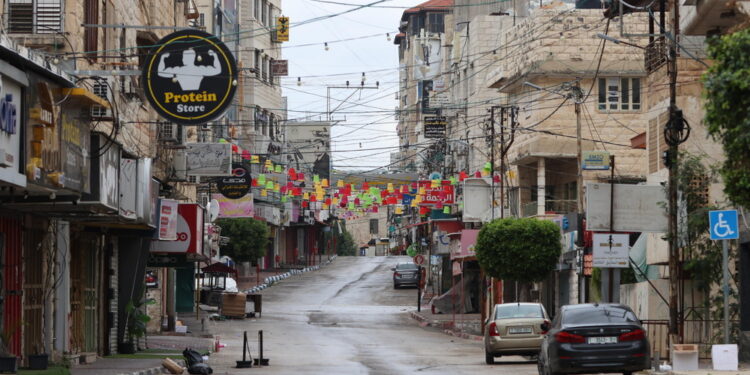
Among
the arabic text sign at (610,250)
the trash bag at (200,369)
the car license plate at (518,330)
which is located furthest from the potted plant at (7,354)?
the arabic text sign at (610,250)

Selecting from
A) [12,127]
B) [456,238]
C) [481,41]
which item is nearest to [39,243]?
[12,127]

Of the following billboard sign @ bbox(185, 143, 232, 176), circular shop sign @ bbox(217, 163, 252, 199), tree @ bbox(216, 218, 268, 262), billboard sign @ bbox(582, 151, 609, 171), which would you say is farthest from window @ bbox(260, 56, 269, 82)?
billboard sign @ bbox(185, 143, 232, 176)

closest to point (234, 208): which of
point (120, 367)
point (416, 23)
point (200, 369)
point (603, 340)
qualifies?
point (120, 367)

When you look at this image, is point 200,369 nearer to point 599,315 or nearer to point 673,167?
point 599,315

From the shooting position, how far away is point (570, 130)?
200 ft

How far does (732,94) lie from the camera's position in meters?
15.9

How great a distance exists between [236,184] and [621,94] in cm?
1786

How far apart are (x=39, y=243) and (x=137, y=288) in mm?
9720

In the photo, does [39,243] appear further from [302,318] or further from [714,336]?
[302,318]

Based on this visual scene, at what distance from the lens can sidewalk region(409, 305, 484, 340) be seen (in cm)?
5444

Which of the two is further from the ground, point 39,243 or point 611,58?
point 611,58

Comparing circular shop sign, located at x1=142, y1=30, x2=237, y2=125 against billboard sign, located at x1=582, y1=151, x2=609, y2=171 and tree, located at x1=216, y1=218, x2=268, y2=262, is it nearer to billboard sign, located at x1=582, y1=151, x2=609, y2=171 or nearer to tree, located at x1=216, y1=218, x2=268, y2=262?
billboard sign, located at x1=582, y1=151, x2=609, y2=171

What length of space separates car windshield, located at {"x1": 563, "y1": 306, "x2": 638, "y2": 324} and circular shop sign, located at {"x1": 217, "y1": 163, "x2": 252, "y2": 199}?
3131 cm

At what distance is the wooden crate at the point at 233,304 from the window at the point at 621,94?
61.7 feet
